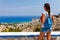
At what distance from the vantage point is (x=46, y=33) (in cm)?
449

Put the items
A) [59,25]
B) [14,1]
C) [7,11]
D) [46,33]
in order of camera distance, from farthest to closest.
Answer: [14,1], [7,11], [59,25], [46,33]

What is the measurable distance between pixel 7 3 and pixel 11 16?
14.2 ft

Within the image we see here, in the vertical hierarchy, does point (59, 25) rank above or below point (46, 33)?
below

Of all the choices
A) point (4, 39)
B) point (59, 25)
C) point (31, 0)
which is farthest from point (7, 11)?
point (4, 39)

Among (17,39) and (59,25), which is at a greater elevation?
(17,39)

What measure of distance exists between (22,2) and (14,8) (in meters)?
2.44

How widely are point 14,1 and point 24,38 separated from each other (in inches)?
1781

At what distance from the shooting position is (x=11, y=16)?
51.3 m

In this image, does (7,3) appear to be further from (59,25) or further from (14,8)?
(59,25)

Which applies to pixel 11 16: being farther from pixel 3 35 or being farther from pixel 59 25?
pixel 3 35

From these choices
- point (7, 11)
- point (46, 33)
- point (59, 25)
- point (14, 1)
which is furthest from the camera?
point (14, 1)

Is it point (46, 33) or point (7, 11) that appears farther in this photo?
point (7, 11)

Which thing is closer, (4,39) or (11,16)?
(4,39)

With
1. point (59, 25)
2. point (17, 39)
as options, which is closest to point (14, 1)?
point (59, 25)
